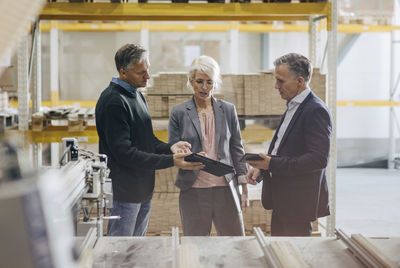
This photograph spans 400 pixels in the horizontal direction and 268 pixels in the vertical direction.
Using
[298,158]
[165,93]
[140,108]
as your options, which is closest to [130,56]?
[140,108]

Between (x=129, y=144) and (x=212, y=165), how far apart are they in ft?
1.75

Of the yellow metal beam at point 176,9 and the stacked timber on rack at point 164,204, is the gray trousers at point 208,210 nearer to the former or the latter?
the stacked timber on rack at point 164,204

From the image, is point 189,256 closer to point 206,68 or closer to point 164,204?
point 206,68

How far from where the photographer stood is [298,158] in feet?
9.54

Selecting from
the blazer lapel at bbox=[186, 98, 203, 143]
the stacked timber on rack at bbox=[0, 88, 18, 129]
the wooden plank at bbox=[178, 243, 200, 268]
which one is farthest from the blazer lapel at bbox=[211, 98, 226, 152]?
the stacked timber on rack at bbox=[0, 88, 18, 129]

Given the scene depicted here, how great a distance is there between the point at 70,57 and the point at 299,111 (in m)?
10.3

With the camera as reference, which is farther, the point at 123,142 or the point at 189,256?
the point at 123,142

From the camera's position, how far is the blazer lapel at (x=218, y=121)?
332cm

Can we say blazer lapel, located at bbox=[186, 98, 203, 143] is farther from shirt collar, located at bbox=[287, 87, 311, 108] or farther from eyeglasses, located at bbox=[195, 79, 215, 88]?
shirt collar, located at bbox=[287, 87, 311, 108]

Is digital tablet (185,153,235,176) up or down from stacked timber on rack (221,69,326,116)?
down

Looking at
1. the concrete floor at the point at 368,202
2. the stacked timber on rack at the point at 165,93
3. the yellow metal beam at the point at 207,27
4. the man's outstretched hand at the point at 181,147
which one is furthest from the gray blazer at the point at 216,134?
the yellow metal beam at the point at 207,27

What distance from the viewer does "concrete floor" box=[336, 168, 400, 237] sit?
21.2 ft

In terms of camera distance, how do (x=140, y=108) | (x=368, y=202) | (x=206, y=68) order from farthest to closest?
1. (x=368, y=202)
2. (x=206, y=68)
3. (x=140, y=108)

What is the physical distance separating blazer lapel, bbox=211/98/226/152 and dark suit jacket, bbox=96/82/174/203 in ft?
1.42
